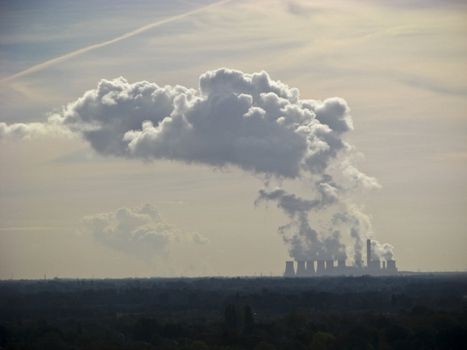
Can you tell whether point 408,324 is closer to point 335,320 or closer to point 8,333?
point 335,320

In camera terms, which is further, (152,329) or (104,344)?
(152,329)

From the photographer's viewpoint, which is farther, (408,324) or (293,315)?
(293,315)

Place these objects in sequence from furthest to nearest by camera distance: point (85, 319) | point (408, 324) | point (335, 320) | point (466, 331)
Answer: point (85, 319) < point (335, 320) < point (408, 324) < point (466, 331)

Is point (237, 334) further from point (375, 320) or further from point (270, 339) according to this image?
point (375, 320)

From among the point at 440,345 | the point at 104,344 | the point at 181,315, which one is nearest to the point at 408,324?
the point at 440,345

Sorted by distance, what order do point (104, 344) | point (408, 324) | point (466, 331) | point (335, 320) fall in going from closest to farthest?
point (104, 344), point (466, 331), point (408, 324), point (335, 320)

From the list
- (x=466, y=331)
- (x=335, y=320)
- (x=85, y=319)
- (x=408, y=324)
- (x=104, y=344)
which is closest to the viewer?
(x=104, y=344)

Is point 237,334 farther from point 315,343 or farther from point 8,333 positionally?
point 8,333

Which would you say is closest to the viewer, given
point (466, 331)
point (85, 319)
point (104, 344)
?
point (104, 344)

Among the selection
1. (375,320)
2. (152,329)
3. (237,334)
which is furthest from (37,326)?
(375,320)
